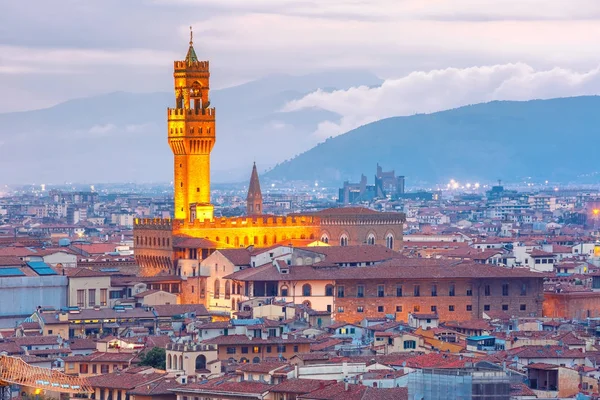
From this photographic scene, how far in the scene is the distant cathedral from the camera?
289ft

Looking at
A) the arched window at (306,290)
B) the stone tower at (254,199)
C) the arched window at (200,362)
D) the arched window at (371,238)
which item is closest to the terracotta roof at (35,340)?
the arched window at (200,362)

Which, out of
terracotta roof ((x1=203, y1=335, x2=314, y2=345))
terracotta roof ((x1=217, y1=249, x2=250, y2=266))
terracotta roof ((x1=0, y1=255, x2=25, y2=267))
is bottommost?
terracotta roof ((x1=203, y1=335, x2=314, y2=345))

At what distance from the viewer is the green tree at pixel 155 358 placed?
193 feet

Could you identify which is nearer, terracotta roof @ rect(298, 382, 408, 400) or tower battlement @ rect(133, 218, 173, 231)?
terracotta roof @ rect(298, 382, 408, 400)

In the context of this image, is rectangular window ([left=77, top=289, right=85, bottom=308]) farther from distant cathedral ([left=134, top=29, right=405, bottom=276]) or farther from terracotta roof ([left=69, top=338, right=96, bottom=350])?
terracotta roof ([left=69, top=338, right=96, bottom=350])

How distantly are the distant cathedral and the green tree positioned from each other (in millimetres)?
26098

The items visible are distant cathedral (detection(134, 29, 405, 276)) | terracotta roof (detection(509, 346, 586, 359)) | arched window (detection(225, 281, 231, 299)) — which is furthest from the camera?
distant cathedral (detection(134, 29, 405, 276))

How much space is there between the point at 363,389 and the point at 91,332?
827 inches

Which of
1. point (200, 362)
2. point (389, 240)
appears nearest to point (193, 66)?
point (389, 240)

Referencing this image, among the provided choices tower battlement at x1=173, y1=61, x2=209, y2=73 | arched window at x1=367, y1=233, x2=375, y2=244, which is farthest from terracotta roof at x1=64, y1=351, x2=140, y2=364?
arched window at x1=367, y1=233, x2=375, y2=244

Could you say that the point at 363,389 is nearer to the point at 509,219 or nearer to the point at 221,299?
the point at 221,299

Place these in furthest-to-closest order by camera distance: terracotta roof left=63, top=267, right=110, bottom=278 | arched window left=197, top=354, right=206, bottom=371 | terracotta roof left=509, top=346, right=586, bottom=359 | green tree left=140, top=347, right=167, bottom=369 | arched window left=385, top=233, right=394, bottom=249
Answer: arched window left=385, top=233, right=394, bottom=249, terracotta roof left=63, top=267, right=110, bottom=278, green tree left=140, top=347, right=167, bottom=369, arched window left=197, top=354, right=206, bottom=371, terracotta roof left=509, top=346, right=586, bottom=359

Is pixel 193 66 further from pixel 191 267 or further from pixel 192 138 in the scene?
pixel 191 267

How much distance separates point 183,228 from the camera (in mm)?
88375
